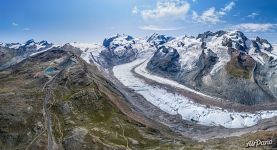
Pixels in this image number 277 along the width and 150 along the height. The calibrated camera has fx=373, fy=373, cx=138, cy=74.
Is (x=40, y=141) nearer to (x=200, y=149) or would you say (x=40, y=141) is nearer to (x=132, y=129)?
(x=132, y=129)

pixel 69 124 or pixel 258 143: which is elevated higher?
pixel 69 124

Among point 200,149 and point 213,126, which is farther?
point 213,126

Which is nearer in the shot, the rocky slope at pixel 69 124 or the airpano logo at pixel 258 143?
the airpano logo at pixel 258 143

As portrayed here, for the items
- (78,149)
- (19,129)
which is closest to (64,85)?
(19,129)

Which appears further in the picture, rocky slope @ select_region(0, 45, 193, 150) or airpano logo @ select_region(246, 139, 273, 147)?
rocky slope @ select_region(0, 45, 193, 150)

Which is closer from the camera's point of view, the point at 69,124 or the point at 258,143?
the point at 258,143

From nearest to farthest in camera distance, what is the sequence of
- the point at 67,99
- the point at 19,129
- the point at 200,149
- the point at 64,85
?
the point at 200,149 < the point at 19,129 < the point at 67,99 < the point at 64,85

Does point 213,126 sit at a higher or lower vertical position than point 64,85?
lower

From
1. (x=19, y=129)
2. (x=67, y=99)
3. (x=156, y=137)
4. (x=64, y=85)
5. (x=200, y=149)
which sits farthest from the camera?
(x=64, y=85)

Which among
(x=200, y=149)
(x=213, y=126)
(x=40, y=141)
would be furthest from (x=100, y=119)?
(x=213, y=126)
